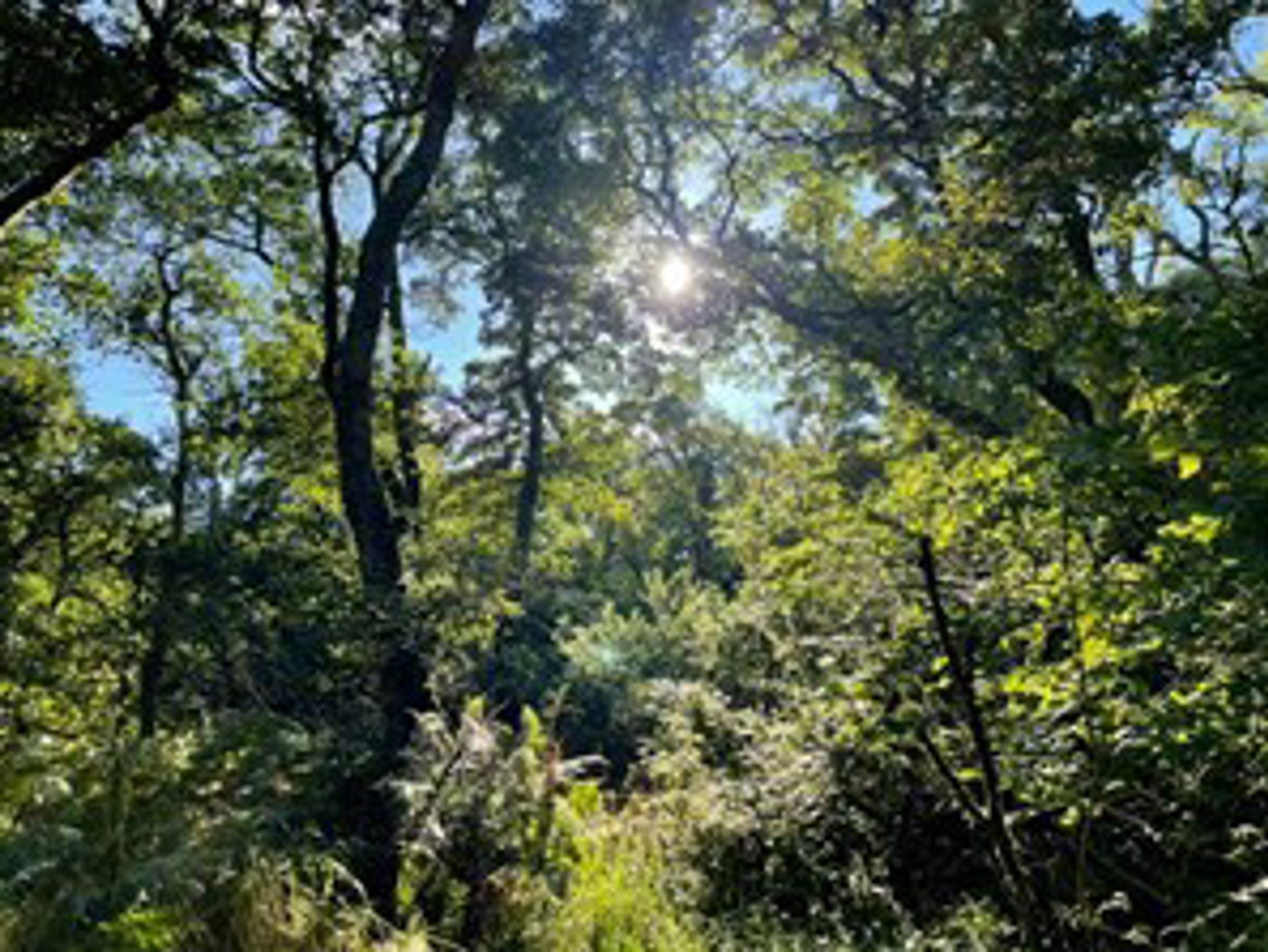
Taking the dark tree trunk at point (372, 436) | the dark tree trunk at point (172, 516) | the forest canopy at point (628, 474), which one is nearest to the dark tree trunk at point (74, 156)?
the forest canopy at point (628, 474)

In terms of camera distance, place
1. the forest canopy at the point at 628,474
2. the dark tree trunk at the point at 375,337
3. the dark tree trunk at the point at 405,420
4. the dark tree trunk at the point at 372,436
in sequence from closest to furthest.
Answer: the forest canopy at the point at 628,474
the dark tree trunk at the point at 372,436
the dark tree trunk at the point at 375,337
the dark tree trunk at the point at 405,420

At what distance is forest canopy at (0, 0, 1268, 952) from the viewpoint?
2451 mm

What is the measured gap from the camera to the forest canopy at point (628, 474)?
2.45 m

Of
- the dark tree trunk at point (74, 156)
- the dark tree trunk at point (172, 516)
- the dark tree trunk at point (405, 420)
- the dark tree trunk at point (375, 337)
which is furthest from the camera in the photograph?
the dark tree trunk at point (405, 420)

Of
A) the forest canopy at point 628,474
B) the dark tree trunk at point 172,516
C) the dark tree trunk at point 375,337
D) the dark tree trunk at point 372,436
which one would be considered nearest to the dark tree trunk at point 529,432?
the forest canopy at point 628,474

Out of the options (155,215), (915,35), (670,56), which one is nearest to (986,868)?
(915,35)

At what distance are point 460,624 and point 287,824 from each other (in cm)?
152

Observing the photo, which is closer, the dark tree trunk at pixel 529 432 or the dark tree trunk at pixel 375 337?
the dark tree trunk at pixel 375 337

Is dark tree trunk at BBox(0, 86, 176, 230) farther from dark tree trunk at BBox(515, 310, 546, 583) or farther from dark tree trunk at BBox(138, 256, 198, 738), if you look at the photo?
dark tree trunk at BBox(515, 310, 546, 583)

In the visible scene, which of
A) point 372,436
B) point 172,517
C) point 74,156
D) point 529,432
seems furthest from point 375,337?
point 529,432

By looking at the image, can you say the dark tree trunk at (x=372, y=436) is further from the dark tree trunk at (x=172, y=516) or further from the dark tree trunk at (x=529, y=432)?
the dark tree trunk at (x=529, y=432)

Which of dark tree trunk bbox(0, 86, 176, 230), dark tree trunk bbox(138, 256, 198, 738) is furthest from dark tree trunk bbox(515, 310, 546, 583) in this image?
dark tree trunk bbox(0, 86, 176, 230)

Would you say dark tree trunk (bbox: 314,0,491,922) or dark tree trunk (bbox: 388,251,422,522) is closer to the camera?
dark tree trunk (bbox: 314,0,491,922)

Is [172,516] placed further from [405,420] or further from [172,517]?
[405,420]
